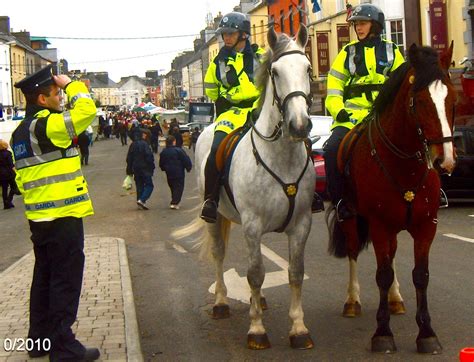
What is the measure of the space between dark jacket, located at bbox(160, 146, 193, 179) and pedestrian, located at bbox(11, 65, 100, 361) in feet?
48.1

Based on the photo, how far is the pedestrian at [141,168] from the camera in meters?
20.6

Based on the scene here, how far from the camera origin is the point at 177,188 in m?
20.6

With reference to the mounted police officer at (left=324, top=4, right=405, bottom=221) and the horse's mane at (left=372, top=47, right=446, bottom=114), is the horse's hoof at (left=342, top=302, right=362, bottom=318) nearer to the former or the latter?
the mounted police officer at (left=324, top=4, right=405, bottom=221)

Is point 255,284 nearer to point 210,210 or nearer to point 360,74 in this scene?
point 210,210

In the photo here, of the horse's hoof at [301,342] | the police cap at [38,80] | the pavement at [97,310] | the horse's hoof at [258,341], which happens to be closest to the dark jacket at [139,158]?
the pavement at [97,310]

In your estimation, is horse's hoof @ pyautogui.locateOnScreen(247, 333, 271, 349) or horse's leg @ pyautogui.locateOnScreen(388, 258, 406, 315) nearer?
horse's hoof @ pyautogui.locateOnScreen(247, 333, 271, 349)

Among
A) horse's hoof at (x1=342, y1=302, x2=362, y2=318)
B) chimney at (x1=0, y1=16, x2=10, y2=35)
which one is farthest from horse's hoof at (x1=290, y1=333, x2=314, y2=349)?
chimney at (x1=0, y1=16, x2=10, y2=35)

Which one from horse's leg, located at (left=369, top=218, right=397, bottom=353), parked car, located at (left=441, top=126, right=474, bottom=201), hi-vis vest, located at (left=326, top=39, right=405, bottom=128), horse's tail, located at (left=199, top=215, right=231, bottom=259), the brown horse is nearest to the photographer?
the brown horse

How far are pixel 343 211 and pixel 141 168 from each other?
14242 mm

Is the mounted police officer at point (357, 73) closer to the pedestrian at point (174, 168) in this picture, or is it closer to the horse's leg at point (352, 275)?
the horse's leg at point (352, 275)

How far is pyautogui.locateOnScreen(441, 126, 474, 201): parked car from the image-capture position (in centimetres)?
1631

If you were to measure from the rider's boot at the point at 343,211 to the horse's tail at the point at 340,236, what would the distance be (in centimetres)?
27

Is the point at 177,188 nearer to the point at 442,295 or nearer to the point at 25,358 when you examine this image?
the point at 442,295

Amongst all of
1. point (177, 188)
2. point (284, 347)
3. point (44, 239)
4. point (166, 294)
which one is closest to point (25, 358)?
point (44, 239)
